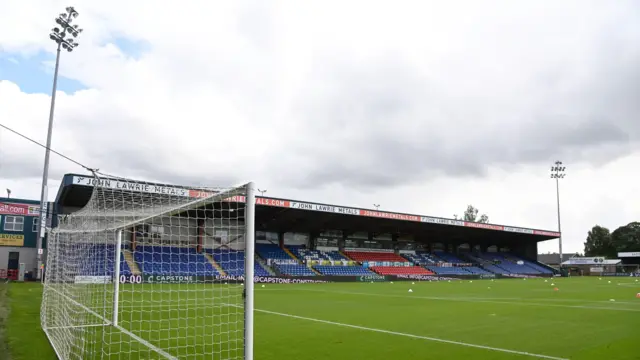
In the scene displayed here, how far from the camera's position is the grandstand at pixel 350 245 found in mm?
33469

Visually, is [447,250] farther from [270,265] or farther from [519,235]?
[270,265]

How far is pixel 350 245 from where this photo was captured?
51.4 metres

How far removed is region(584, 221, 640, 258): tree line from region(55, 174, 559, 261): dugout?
44780 mm

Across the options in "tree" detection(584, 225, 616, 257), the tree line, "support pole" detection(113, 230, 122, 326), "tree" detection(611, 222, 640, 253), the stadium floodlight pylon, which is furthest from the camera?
"tree" detection(584, 225, 616, 257)

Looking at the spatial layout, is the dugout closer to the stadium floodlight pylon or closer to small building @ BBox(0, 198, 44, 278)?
small building @ BBox(0, 198, 44, 278)

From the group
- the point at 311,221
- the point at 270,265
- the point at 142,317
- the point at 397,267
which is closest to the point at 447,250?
the point at 397,267

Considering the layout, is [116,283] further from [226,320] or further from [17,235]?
[17,235]

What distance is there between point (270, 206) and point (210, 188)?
1248 inches

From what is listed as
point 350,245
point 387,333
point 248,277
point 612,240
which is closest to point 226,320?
point 387,333

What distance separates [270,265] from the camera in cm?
4062

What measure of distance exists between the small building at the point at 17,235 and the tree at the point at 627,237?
10299 cm

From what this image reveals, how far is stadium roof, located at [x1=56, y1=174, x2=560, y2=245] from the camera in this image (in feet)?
110

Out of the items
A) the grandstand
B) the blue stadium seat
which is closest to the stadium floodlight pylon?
the grandstand

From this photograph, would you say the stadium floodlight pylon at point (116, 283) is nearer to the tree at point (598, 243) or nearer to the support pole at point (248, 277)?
the support pole at point (248, 277)
